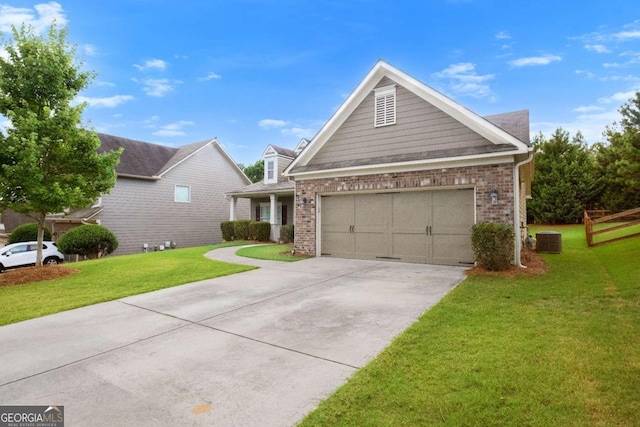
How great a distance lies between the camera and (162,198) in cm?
2266

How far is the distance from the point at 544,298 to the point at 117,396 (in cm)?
658

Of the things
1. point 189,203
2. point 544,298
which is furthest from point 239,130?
point 544,298

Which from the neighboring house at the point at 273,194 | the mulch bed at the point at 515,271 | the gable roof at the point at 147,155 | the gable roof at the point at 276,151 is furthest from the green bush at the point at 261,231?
the mulch bed at the point at 515,271

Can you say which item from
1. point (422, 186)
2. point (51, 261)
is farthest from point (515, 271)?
point (51, 261)

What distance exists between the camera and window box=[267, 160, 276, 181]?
71.7 feet

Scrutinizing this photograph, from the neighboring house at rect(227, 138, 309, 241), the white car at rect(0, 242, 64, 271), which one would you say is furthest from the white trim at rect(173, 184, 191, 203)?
the white car at rect(0, 242, 64, 271)

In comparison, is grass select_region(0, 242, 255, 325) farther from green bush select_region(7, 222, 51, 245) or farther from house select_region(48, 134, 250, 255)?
green bush select_region(7, 222, 51, 245)

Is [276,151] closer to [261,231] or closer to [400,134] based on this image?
[261,231]

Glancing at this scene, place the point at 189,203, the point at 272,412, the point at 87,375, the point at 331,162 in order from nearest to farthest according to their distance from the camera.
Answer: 1. the point at 272,412
2. the point at 87,375
3. the point at 331,162
4. the point at 189,203

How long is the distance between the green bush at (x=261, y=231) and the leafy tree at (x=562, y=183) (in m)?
21.1

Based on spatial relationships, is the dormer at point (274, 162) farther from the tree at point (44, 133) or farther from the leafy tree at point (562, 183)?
the leafy tree at point (562, 183)

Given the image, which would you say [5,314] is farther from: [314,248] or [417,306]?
[314,248]

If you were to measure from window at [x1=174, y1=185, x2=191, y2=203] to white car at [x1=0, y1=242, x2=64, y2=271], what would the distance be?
25.1 ft

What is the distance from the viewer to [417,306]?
18.8 ft
